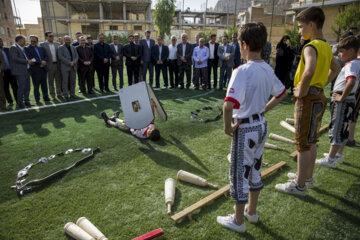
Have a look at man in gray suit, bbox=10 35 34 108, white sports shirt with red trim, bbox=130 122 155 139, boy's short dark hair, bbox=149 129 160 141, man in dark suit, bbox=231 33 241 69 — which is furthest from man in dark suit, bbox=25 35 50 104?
man in dark suit, bbox=231 33 241 69

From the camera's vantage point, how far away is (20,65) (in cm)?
848

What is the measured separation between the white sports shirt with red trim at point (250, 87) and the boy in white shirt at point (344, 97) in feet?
7.39

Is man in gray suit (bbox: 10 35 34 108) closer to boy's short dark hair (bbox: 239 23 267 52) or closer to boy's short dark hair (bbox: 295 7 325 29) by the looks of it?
boy's short dark hair (bbox: 239 23 267 52)

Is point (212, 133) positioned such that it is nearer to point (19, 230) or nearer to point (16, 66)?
point (19, 230)

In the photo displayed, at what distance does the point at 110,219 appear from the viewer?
3088 millimetres

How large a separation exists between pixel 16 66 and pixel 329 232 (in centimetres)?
997

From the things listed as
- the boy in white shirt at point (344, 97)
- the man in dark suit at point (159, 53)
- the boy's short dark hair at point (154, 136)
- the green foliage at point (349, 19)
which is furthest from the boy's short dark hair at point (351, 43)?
the green foliage at point (349, 19)

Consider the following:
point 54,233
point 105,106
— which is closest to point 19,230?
point 54,233

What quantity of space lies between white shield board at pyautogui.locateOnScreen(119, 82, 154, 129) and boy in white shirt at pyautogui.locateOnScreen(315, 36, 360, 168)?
11.6ft

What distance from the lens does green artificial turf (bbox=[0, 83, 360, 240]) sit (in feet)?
9.53

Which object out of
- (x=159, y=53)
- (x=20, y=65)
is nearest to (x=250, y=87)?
(x=20, y=65)

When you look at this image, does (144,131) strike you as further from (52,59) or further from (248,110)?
(52,59)

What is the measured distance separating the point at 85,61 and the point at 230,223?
31.9 feet

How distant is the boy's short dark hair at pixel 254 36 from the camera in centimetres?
227
